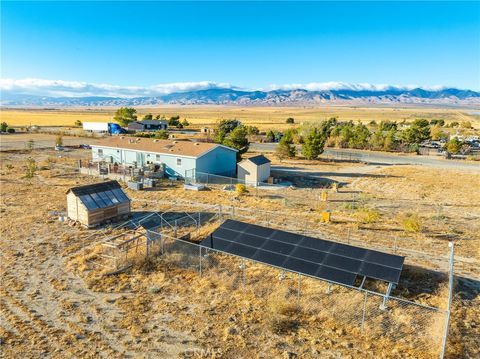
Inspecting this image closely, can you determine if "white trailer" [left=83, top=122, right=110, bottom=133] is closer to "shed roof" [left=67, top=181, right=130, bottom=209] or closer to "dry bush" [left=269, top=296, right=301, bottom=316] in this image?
"shed roof" [left=67, top=181, right=130, bottom=209]

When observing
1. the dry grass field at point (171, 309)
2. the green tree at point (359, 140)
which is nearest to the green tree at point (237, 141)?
the dry grass field at point (171, 309)

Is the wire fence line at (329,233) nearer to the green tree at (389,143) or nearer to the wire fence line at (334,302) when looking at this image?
the wire fence line at (334,302)

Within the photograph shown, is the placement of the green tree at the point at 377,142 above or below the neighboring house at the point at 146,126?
below

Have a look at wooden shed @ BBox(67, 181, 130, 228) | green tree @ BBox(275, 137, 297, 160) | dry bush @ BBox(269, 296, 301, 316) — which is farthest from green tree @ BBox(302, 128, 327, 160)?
dry bush @ BBox(269, 296, 301, 316)

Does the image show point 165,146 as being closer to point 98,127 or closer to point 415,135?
point 415,135

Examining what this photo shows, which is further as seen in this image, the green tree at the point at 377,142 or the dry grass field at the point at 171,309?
the green tree at the point at 377,142

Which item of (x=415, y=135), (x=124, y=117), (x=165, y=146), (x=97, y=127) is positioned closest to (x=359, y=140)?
(x=415, y=135)

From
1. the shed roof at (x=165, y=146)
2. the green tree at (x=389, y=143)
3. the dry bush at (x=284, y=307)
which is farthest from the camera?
the green tree at (x=389, y=143)
